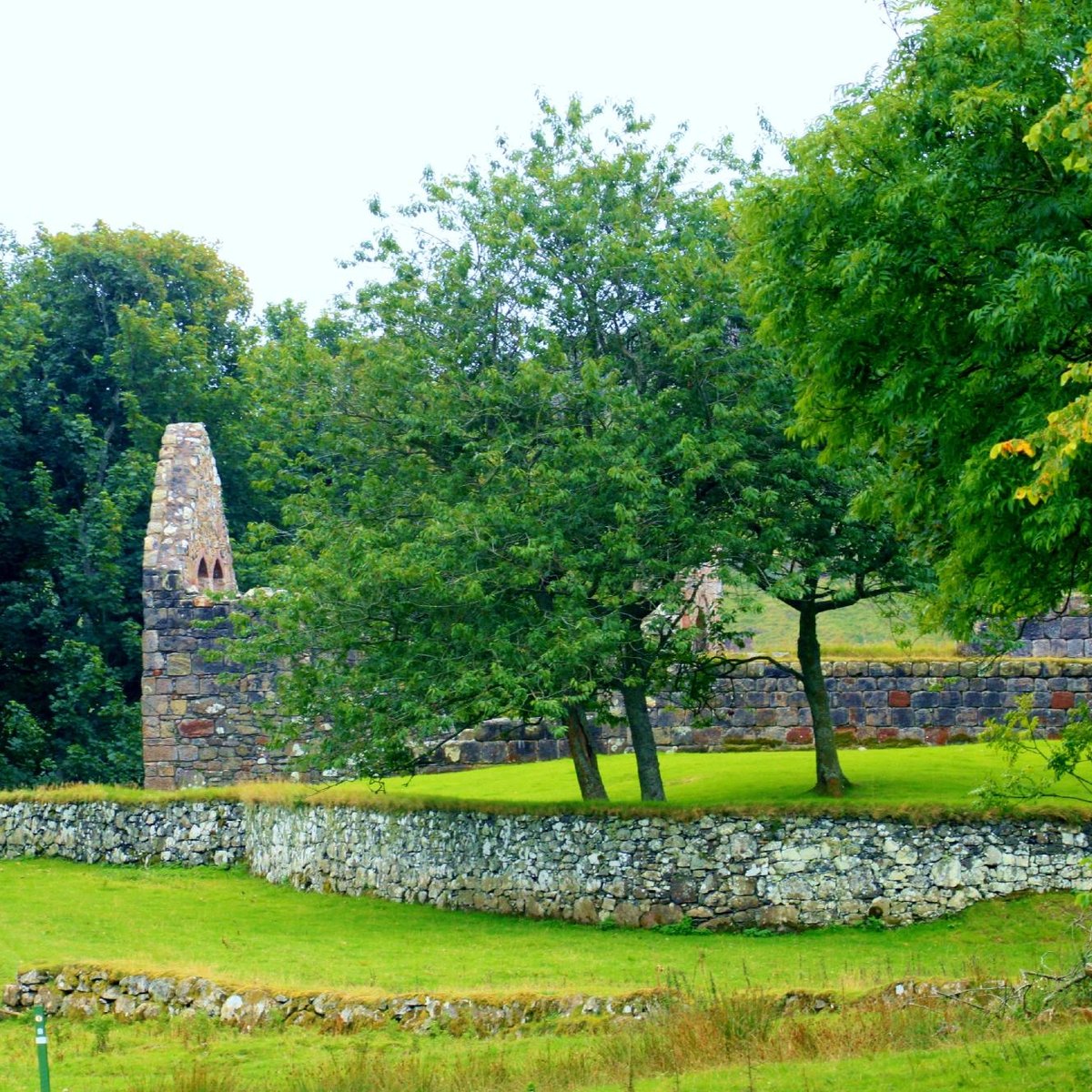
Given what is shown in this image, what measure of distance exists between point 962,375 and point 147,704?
18.9 metres

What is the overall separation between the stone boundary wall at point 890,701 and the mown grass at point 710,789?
20.7 inches

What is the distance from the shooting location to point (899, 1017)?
43.6 feet

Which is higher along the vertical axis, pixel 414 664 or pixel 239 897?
pixel 414 664

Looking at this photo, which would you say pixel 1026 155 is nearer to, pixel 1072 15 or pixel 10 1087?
pixel 1072 15

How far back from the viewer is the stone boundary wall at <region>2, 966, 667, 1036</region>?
1448 centimetres

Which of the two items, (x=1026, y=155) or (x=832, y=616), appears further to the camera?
(x=832, y=616)

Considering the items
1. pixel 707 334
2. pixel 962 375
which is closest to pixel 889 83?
pixel 962 375

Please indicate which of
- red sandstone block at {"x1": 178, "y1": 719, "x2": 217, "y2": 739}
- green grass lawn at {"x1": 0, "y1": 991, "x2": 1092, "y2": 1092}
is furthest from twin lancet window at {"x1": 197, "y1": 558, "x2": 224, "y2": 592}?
green grass lawn at {"x1": 0, "y1": 991, "x2": 1092, "y2": 1092}

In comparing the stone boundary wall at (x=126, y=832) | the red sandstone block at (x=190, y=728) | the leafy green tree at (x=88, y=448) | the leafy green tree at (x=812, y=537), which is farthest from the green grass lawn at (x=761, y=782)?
the leafy green tree at (x=88, y=448)

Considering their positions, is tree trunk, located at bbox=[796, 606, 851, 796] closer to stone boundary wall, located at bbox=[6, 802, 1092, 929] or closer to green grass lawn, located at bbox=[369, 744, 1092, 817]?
green grass lawn, located at bbox=[369, 744, 1092, 817]

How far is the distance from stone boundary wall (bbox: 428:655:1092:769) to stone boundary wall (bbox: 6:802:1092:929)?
11.0ft

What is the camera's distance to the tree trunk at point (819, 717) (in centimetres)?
2059

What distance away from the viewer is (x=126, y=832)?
86.5ft

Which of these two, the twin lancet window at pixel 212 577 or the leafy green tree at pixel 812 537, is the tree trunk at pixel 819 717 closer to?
the leafy green tree at pixel 812 537
